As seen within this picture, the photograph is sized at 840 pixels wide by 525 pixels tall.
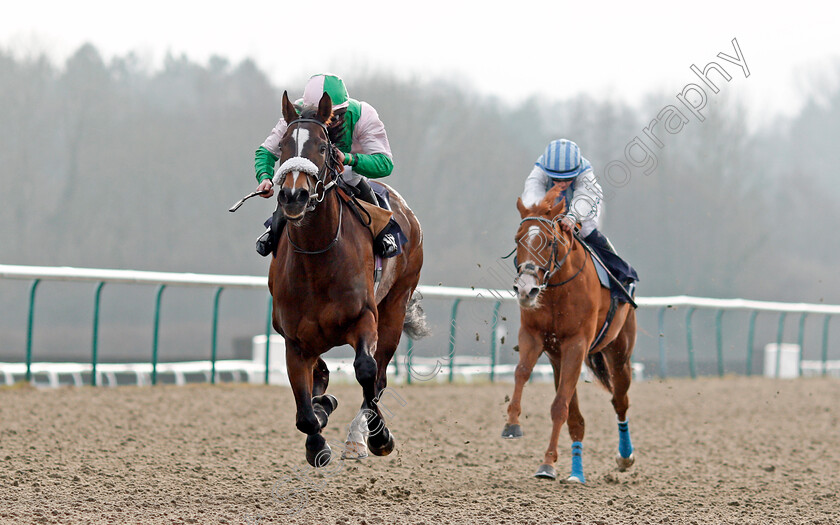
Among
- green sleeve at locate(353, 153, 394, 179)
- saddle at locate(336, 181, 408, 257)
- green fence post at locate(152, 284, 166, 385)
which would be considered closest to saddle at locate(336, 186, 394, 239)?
saddle at locate(336, 181, 408, 257)

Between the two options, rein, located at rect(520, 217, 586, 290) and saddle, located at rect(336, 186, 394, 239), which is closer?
saddle, located at rect(336, 186, 394, 239)

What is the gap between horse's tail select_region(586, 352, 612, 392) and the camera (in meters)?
8.07

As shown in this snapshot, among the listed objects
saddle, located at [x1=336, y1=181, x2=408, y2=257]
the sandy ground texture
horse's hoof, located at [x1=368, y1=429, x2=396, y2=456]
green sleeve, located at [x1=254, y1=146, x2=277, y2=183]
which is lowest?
the sandy ground texture

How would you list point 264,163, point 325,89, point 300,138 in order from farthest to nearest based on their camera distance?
point 325,89
point 264,163
point 300,138

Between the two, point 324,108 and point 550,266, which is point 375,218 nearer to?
point 324,108

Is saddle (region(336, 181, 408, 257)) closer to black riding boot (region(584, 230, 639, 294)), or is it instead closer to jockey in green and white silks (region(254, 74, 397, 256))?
jockey in green and white silks (region(254, 74, 397, 256))

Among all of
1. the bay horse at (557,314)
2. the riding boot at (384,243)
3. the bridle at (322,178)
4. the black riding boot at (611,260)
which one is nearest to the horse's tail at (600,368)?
the bay horse at (557,314)

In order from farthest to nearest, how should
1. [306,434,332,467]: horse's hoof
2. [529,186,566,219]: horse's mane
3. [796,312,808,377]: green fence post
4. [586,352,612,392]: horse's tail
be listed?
[796,312,808,377]: green fence post, [586,352,612,392]: horse's tail, [529,186,566,219]: horse's mane, [306,434,332,467]: horse's hoof

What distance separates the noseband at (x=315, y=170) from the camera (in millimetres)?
4535

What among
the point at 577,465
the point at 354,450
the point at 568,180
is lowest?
the point at 577,465

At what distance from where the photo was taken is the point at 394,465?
7.54 metres

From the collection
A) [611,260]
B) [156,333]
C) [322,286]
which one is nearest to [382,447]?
[322,286]

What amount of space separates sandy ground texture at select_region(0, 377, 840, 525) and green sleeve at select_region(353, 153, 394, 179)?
1873 millimetres

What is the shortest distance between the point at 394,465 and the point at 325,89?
316 centimetres
